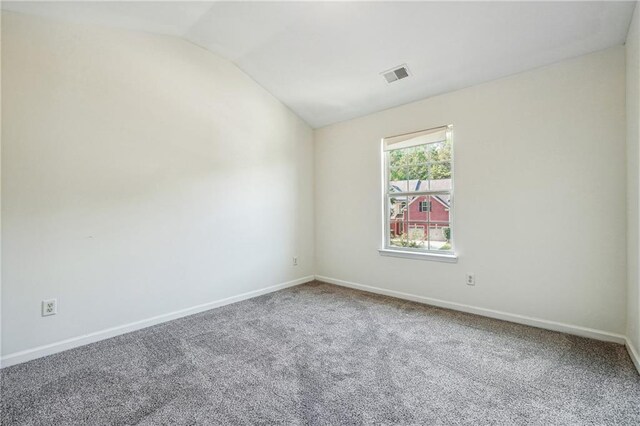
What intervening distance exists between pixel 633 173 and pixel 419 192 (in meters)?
1.74

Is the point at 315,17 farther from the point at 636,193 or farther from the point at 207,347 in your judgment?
the point at 207,347

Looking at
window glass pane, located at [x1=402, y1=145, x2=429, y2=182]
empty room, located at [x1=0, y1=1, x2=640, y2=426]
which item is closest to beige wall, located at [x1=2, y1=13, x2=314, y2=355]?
empty room, located at [x1=0, y1=1, x2=640, y2=426]

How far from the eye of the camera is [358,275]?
4.02 m

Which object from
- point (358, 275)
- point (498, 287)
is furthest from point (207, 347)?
point (498, 287)

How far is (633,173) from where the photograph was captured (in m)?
2.06

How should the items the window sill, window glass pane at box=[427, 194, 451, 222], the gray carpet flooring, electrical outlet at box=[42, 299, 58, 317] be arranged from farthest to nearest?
window glass pane at box=[427, 194, 451, 222], the window sill, electrical outlet at box=[42, 299, 58, 317], the gray carpet flooring

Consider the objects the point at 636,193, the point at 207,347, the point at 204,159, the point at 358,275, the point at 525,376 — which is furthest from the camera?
the point at 358,275

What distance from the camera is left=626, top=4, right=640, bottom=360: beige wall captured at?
1.96 meters

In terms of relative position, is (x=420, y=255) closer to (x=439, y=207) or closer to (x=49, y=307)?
(x=439, y=207)

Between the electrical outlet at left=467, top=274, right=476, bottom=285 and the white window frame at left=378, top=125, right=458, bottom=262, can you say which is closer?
the electrical outlet at left=467, top=274, right=476, bottom=285

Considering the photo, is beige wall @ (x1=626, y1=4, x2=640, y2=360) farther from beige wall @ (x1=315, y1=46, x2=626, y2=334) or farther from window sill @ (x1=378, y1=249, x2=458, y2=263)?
window sill @ (x1=378, y1=249, x2=458, y2=263)

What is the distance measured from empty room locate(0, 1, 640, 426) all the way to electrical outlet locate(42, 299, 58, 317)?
0.5 inches

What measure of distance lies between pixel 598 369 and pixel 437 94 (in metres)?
2.72

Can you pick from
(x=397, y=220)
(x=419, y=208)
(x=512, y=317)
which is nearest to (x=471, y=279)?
(x=512, y=317)
